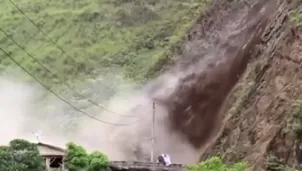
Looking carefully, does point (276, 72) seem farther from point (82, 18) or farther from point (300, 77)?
point (82, 18)

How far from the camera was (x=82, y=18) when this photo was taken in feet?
169

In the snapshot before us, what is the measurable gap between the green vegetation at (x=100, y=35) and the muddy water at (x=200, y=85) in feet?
8.76

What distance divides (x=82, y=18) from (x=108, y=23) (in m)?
2.69

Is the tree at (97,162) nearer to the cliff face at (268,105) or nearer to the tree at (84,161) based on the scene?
the tree at (84,161)

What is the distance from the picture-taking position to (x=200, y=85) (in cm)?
3716

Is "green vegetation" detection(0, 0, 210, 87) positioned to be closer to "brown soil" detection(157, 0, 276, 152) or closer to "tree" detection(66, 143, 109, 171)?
"brown soil" detection(157, 0, 276, 152)

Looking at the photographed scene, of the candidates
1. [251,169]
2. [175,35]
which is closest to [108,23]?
[175,35]

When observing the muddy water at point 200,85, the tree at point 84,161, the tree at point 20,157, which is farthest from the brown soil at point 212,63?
the tree at point 20,157

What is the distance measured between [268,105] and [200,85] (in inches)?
450

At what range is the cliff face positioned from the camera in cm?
2295

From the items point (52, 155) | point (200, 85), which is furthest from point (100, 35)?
point (52, 155)

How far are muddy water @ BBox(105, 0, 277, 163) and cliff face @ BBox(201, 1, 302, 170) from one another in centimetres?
238

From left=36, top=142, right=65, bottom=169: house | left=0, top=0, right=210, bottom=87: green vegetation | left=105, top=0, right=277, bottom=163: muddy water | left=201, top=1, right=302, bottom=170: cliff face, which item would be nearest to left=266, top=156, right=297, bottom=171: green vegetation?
left=201, top=1, right=302, bottom=170: cliff face

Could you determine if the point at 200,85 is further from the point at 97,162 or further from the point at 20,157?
the point at 20,157
